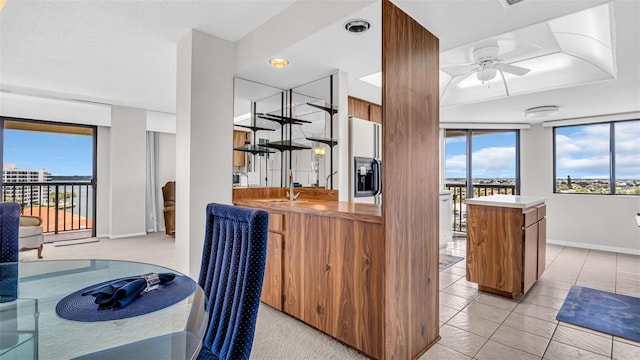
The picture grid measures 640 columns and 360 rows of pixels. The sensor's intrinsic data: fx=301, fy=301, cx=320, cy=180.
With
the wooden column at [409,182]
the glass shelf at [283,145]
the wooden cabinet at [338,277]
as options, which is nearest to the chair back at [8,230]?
the wooden cabinet at [338,277]

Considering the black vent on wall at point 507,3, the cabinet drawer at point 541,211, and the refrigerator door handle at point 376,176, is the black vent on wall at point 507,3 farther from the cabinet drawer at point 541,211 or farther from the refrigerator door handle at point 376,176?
the cabinet drawer at point 541,211

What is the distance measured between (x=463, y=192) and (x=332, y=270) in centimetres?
511

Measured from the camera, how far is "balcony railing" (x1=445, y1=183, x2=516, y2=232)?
605cm

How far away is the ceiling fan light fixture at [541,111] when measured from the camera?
437 cm

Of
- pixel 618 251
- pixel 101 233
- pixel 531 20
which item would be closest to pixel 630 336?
pixel 531 20

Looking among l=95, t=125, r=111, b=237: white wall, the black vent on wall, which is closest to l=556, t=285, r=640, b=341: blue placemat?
the black vent on wall

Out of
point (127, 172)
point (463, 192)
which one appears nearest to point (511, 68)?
point (463, 192)

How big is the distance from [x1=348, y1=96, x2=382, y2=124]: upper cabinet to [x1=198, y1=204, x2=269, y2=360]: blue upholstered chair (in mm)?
2596

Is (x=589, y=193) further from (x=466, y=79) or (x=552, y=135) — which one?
(x=466, y=79)

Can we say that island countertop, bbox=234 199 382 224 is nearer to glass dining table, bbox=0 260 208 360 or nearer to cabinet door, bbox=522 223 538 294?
glass dining table, bbox=0 260 208 360

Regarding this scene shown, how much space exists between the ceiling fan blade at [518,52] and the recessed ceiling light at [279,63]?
2220mm

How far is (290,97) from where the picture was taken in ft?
11.6

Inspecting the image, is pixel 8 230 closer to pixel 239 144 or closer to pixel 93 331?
pixel 93 331

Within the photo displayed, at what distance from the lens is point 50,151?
5.60 m
